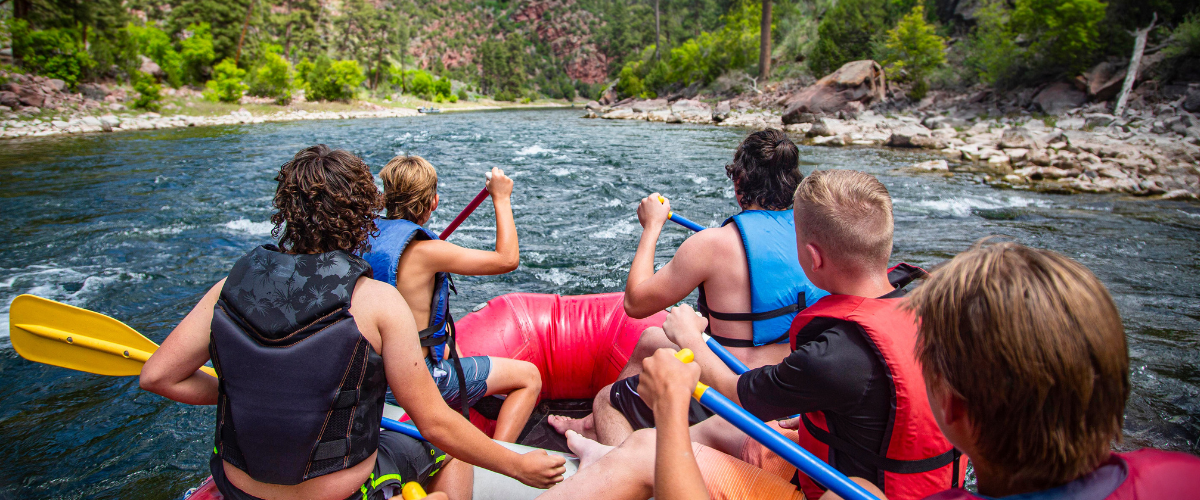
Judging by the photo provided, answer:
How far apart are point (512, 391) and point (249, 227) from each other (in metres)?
5.59

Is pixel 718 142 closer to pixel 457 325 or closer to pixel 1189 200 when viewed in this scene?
pixel 1189 200

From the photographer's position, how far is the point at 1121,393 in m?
0.80

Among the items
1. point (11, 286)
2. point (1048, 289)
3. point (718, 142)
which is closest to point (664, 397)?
point (1048, 289)

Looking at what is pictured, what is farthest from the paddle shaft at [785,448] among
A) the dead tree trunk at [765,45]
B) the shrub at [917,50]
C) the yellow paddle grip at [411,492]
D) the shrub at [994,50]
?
the dead tree trunk at [765,45]

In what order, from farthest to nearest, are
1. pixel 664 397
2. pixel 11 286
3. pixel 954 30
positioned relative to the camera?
pixel 954 30
pixel 11 286
pixel 664 397

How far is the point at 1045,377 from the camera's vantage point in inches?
31.2

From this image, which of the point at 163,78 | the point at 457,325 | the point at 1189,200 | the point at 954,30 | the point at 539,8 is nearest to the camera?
the point at 457,325

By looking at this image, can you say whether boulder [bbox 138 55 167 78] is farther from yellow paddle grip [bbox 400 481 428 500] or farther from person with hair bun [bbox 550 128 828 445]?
yellow paddle grip [bbox 400 481 428 500]

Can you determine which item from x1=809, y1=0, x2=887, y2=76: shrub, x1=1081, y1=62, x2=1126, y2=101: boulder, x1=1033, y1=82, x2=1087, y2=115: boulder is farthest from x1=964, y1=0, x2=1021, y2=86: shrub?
x1=809, y1=0, x2=887, y2=76: shrub

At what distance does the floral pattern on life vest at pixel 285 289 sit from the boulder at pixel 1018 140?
1306cm

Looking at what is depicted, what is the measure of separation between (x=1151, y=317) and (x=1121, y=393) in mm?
4687

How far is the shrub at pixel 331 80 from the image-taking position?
38.2 m

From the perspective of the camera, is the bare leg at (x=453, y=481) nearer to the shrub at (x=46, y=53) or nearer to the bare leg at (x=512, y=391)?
the bare leg at (x=512, y=391)

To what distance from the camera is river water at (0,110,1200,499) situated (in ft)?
9.25
